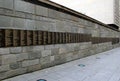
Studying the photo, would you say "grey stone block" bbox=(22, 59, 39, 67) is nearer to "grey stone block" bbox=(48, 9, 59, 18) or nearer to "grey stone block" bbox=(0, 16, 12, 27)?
"grey stone block" bbox=(0, 16, 12, 27)

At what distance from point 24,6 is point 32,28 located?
55cm

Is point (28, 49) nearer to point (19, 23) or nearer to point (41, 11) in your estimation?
point (19, 23)

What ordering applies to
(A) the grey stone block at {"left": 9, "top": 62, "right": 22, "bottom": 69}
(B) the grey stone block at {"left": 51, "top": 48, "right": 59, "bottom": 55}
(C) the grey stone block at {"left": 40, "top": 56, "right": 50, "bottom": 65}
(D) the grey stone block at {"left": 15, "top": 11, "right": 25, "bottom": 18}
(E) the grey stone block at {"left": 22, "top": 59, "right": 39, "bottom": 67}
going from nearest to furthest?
1. (A) the grey stone block at {"left": 9, "top": 62, "right": 22, "bottom": 69}
2. (D) the grey stone block at {"left": 15, "top": 11, "right": 25, "bottom": 18}
3. (E) the grey stone block at {"left": 22, "top": 59, "right": 39, "bottom": 67}
4. (C) the grey stone block at {"left": 40, "top": 56, "right": 50, "bottom": 65}
5. (B) the grey stone block at {"left": 51, "top": 48, "right": 59, "bottom": 55}

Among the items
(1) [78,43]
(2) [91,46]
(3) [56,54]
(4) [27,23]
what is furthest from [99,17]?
(4) [27,23]

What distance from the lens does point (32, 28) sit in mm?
3766

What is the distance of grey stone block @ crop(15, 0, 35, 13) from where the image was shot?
132 inches

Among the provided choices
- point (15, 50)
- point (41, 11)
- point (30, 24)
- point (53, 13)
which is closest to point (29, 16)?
point (30, 24)

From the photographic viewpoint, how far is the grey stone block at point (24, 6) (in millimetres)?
3350

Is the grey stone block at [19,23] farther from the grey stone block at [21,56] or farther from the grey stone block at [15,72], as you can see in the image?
the grey stone block at [15,72]

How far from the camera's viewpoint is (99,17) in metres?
16.3

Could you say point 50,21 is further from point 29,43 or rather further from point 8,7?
point 8,7

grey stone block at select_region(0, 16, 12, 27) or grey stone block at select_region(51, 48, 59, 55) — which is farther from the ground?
grey stone block at select_region(0, 16, 12, 27)

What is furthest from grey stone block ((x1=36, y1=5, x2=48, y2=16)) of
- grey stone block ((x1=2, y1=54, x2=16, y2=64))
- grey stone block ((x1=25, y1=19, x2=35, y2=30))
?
grey stone block ((x1=2, y1=54, x2=16, y2=64))

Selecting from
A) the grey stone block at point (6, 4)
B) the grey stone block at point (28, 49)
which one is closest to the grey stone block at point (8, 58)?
the grey stone block at point (28, 49)
